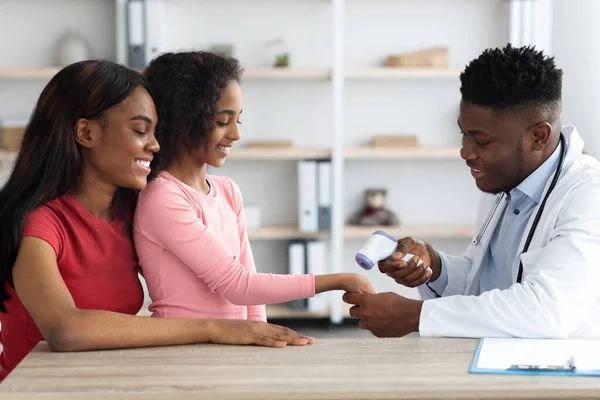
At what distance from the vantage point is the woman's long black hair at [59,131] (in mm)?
1811

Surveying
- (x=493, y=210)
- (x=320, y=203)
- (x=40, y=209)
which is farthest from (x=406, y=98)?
(x=40, y=209)

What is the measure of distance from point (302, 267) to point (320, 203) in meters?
0.36

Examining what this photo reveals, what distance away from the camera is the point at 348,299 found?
6.54 feet

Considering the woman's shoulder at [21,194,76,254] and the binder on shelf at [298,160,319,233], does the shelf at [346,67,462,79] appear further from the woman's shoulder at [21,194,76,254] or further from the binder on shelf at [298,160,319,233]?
the woman's shoulder at [21,194,76,254]

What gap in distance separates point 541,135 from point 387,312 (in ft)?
1.92

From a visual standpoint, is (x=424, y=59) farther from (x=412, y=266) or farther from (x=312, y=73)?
(x=412, y=266)

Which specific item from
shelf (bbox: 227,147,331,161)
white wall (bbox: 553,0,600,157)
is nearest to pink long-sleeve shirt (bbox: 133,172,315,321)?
white wall (bbox: 553,0,600,157)

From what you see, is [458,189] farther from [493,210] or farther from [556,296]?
[556,296]

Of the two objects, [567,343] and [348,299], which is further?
[348,299]

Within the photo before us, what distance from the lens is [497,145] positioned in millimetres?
2076

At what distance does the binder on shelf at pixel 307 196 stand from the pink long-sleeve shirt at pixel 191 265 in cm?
251

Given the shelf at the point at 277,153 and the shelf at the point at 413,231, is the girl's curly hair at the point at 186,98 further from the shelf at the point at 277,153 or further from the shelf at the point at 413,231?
the shelf at the point at 413,231

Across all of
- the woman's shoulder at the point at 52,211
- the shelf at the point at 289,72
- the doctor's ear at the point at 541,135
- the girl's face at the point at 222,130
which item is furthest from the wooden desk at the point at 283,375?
the shelf at the point at 289,72

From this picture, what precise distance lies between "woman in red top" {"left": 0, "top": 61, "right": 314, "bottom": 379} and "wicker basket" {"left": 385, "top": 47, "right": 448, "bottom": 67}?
2.82 metres
